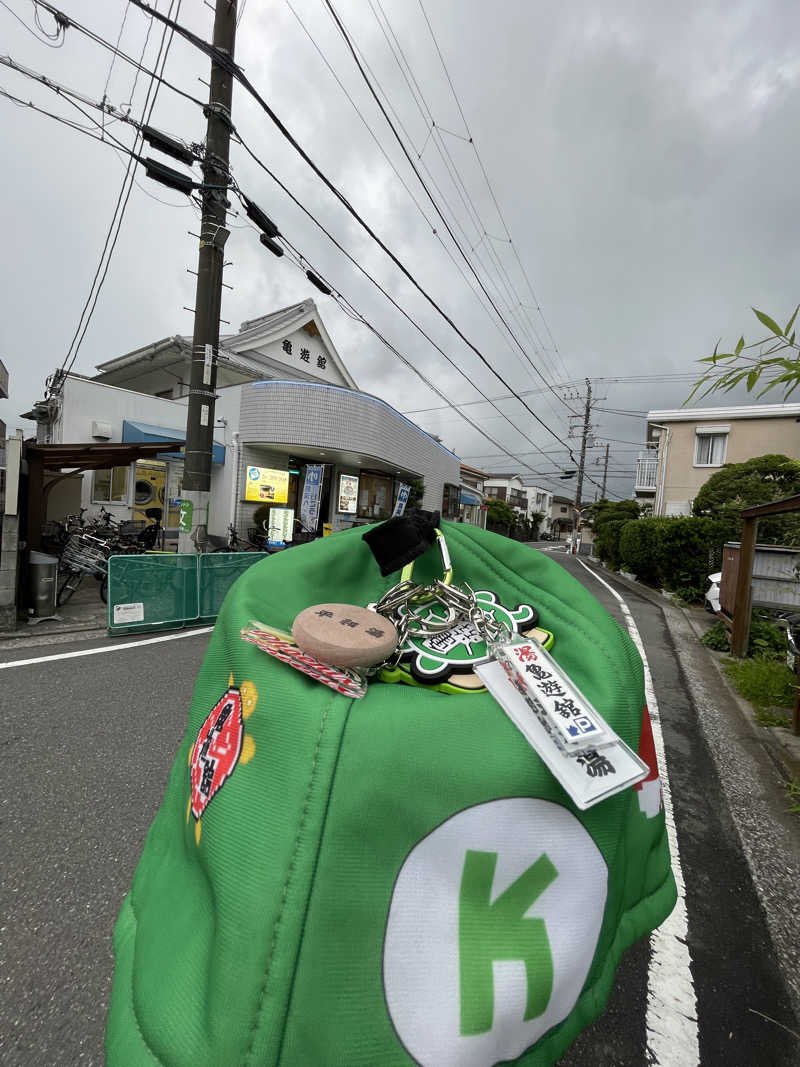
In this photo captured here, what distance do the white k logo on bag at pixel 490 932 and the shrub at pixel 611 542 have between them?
53.7ft

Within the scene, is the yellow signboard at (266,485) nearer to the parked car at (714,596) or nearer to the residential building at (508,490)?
the parked car at (714,596)

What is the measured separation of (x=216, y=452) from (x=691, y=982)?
538 inches

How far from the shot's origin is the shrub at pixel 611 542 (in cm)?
1681

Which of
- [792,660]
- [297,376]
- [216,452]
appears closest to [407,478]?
[297,376]

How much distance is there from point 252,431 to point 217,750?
13647 millimetres

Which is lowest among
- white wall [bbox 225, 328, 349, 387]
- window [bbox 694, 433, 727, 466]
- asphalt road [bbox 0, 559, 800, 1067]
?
asphalt road [bbox 0, 559, 800, 1067]

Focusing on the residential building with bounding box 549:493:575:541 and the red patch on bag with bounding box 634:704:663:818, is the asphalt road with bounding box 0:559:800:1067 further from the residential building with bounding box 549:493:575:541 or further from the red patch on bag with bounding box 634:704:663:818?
the residential building with bounding box 549:493:575:541

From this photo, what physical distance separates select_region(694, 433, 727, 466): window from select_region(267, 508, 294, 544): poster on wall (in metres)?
16.1

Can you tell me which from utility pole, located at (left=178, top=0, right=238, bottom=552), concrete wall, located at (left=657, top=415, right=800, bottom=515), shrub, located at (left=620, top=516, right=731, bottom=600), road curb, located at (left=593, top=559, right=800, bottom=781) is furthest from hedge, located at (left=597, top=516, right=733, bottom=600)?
utility pole, located at (left=178, top=0, right=238, bottom=552)

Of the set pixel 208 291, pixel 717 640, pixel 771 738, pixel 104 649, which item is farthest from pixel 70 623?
pixel 717 640

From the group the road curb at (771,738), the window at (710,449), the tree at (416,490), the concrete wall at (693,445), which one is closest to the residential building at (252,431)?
the tree at (416,490)

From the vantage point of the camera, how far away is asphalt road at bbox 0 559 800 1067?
1.37 metres

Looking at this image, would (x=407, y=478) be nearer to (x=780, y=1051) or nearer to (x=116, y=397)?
(x=116, y=397)

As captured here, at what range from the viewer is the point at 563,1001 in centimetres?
78
